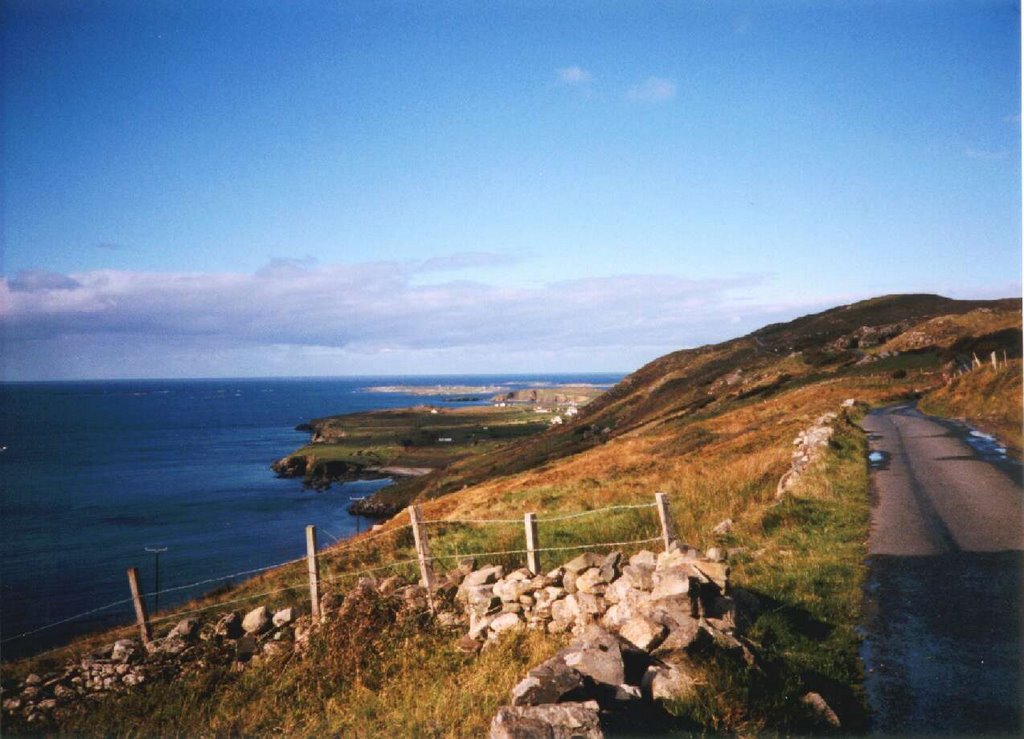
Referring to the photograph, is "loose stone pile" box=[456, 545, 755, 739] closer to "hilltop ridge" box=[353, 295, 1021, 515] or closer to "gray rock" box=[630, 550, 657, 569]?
"gray rock" box=[630, 550, 657, 569]

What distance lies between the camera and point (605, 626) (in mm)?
8453

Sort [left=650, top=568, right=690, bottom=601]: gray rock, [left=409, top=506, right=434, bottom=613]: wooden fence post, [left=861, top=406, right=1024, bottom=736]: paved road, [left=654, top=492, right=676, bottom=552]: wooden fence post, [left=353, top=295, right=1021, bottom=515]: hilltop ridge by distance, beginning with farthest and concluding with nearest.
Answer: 1. [left=353, top=295, right=1021, bottom=515]: hilltop ridge
2. [left=409, top=506, right=434, bottom=613]: wooden fence post
3. [left=654, top=492, right=676, bottom=552]: wooden fence post
4. [left=650, top=568, right=690, bottom=601]: gray rock
5. [left=861, top=406, right=1024, bottom=736]: paved road

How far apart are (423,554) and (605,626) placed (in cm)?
474

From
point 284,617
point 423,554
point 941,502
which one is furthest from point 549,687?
point 941,502

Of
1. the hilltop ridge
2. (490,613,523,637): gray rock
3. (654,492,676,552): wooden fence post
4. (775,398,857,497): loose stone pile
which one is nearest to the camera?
(490,613,523,637): gray rock

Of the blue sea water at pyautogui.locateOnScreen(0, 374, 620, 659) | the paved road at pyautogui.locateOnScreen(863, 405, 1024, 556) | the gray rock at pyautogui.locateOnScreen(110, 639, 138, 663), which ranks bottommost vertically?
the blue sea water at pyautogui.locateOnScreen(0, 374, 620, 659)

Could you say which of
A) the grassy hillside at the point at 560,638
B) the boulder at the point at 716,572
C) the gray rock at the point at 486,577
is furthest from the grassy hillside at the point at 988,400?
the gray rock at the point at 486,577

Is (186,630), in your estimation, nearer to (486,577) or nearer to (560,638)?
(486,577)

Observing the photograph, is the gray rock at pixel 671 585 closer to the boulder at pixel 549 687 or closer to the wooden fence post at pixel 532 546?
the boulder at pixel 549 687

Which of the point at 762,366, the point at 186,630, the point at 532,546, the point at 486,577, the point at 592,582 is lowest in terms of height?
the point at 186,630

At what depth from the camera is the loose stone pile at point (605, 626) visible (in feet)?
19.0

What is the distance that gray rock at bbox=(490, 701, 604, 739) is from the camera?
520 cm

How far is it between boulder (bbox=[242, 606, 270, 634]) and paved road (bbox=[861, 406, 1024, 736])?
12.6 meters

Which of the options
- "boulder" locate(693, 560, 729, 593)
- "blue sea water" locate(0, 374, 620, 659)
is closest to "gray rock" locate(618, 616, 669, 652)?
"boulder" locate(693, 560, 729, 593)
